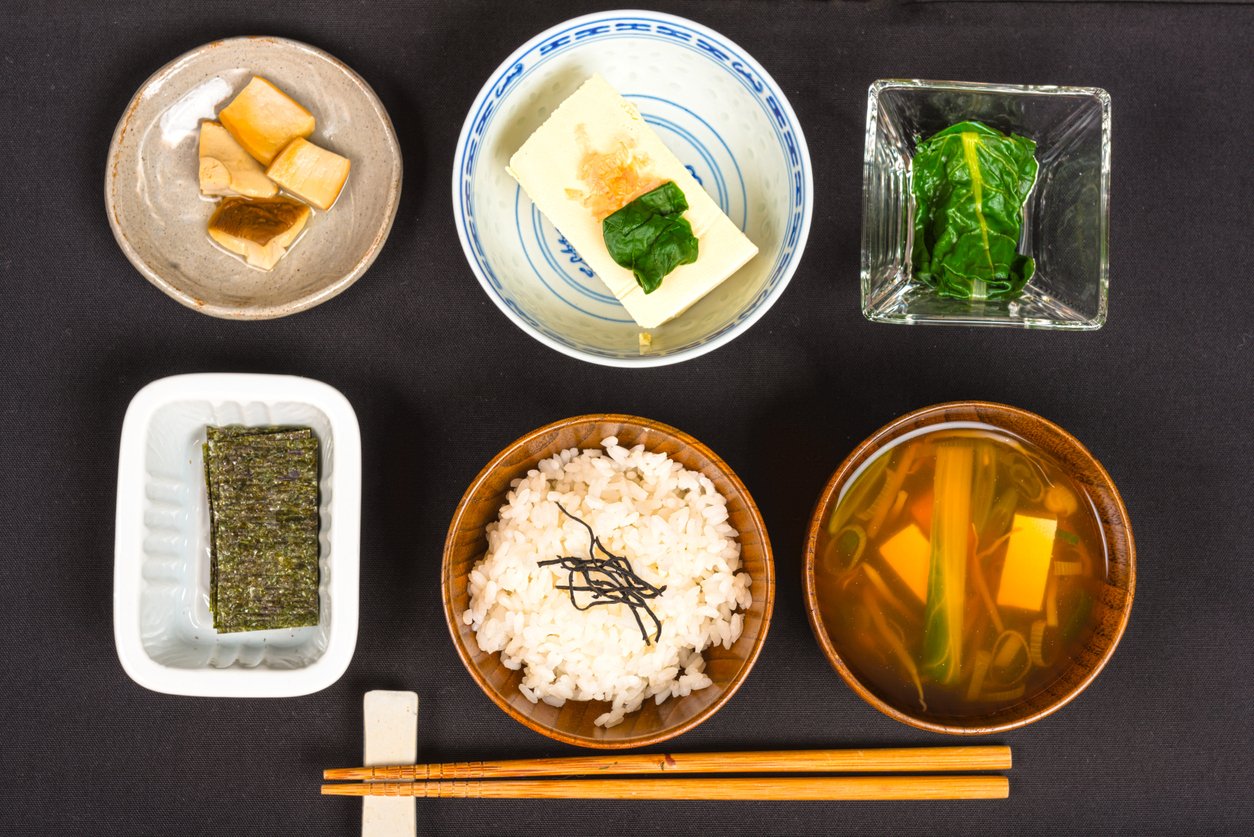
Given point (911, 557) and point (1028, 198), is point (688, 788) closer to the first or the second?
Result: point (911, 557)

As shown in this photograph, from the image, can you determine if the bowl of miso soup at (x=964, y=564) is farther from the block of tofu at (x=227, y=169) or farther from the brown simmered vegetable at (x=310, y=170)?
the block of tofu at (x=227, y=169)

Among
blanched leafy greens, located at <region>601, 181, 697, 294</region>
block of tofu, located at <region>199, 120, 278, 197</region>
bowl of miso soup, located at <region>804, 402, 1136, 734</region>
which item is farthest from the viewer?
block of tofu, located at <region>199, 120, 278, 197</region>

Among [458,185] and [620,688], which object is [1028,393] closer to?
[620,688]

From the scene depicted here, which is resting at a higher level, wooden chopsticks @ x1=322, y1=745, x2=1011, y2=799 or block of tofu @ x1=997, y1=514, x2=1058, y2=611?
block of tofu @ x1=997, y1=514, x2=1058, y2=611

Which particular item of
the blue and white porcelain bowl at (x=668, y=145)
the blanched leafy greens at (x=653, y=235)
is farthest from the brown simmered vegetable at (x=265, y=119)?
the blanched leafy greens at (x=653, y=235)

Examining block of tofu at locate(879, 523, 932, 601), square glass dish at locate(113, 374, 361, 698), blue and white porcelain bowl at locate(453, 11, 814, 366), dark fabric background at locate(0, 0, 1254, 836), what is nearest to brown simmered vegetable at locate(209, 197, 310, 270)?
dark fabric background at locate(0, 0, 1254, 836)

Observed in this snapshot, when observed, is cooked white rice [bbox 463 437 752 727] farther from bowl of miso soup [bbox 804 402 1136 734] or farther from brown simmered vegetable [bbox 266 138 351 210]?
brown simmered vegetable [bbox 266 138 351 210]
